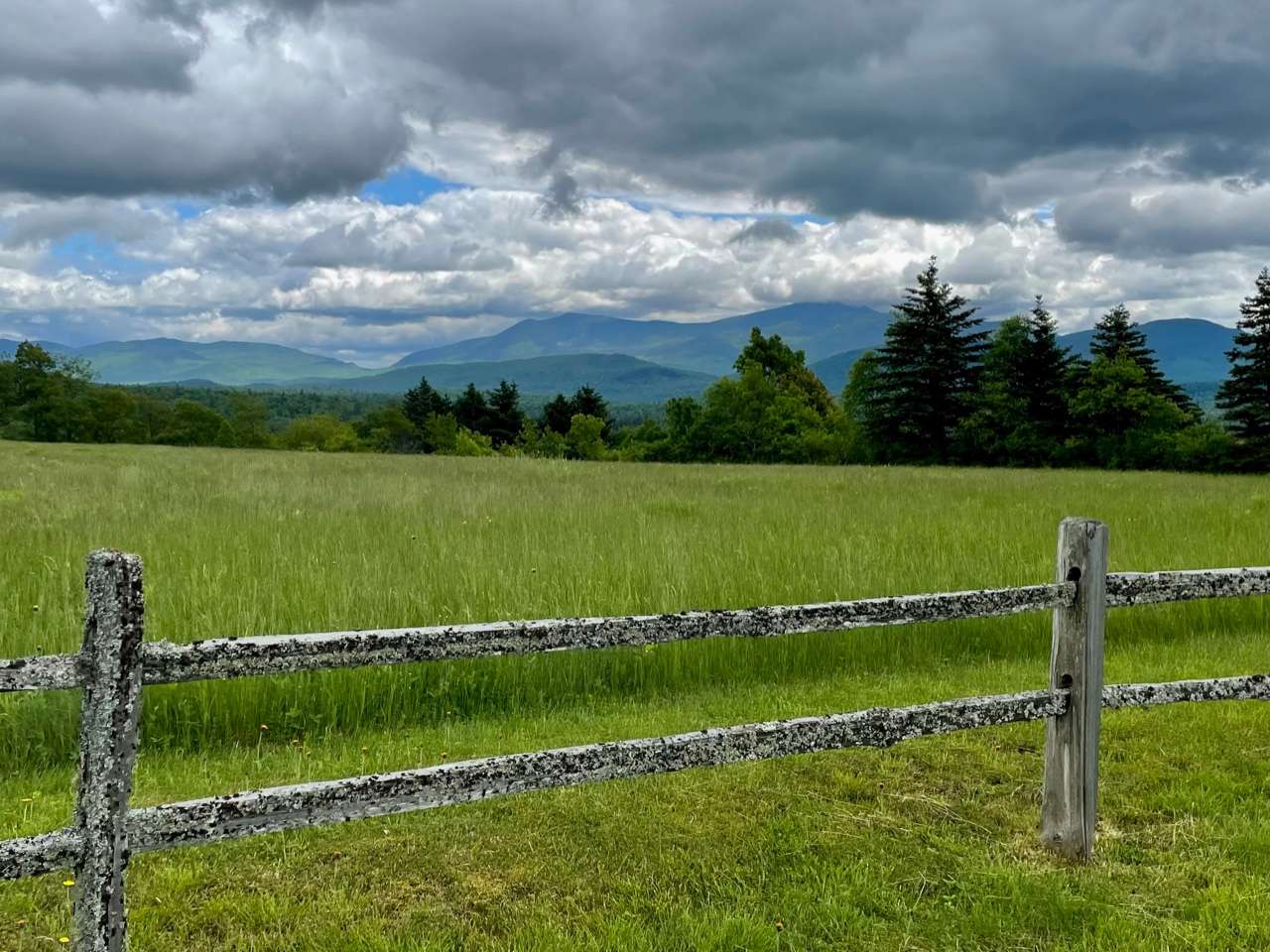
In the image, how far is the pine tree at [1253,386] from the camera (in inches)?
2247

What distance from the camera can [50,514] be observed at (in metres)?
13.2

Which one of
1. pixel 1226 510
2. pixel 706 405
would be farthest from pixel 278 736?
pixel 706 405

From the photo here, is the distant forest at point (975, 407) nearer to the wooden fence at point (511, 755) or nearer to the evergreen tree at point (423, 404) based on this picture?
the evergreen tree at point (423, 404)

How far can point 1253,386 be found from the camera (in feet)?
191

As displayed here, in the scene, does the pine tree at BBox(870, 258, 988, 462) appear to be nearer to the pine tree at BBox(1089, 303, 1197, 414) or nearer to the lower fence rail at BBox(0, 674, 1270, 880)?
the pine tree at BBox(1089, 303, 1197, 414)

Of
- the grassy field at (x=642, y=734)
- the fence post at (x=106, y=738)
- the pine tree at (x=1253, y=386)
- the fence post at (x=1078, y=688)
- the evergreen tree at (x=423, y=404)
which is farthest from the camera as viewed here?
the evergreen tree at (x=423, y=404)

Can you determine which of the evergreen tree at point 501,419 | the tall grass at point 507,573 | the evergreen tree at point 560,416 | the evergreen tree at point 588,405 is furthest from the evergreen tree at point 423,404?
the tall grass at point 507,573

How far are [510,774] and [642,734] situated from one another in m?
3.35

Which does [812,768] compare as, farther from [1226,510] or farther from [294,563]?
[1226,510]

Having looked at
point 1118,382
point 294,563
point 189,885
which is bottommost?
point 189,885

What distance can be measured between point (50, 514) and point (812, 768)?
39.5ft

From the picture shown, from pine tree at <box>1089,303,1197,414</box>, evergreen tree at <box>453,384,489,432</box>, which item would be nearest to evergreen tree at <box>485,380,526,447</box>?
evergreen tree at <box>453,384,489,432</box>

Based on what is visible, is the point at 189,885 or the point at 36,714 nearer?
the point at 189,885

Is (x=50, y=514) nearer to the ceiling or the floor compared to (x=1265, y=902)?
nearer to the ceiling
